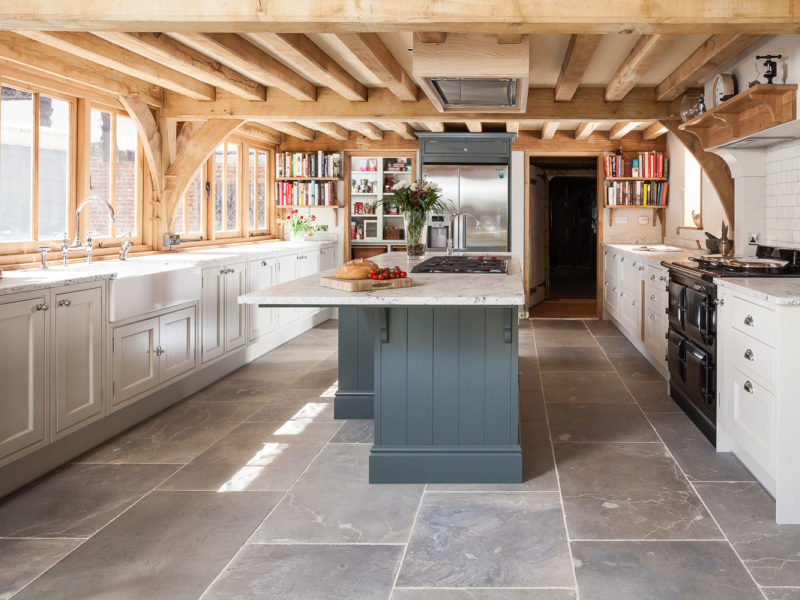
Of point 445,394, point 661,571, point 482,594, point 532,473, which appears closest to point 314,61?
point 445,394

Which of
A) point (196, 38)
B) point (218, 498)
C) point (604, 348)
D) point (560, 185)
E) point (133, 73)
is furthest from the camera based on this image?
point (560, 185)

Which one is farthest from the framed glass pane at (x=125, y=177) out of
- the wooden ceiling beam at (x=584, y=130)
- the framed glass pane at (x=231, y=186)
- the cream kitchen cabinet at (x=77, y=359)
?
the wooden ceiling beam at (x=584, y=130)

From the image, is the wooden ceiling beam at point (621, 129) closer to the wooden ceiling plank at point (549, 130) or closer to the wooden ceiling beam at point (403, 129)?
the wooden ceiling plank at point (549, 130)

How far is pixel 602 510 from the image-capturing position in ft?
9.17

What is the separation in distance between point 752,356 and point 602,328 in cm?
496

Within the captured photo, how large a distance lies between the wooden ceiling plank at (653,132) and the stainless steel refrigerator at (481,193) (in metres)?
1.69

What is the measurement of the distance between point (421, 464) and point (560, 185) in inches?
379

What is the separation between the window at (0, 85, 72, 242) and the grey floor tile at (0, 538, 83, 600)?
209 centimetres

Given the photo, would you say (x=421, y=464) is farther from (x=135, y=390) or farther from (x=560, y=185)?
(x=560, y=185)

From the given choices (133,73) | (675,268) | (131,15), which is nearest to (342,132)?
(133,73)

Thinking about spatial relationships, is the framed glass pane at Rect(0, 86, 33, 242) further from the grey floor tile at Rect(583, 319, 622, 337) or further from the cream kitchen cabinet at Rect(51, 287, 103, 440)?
the grey floor tile at Rect(583, 319, 622, 337)

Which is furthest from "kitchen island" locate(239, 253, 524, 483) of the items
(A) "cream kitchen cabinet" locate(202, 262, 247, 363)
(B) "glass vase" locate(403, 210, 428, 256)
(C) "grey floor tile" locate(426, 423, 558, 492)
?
(A) "cream kitchen cabinet" locate(202, 262, 247, 363)

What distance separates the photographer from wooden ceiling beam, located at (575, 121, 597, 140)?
7.31 metres

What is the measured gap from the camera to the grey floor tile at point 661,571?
2129 millimetres
